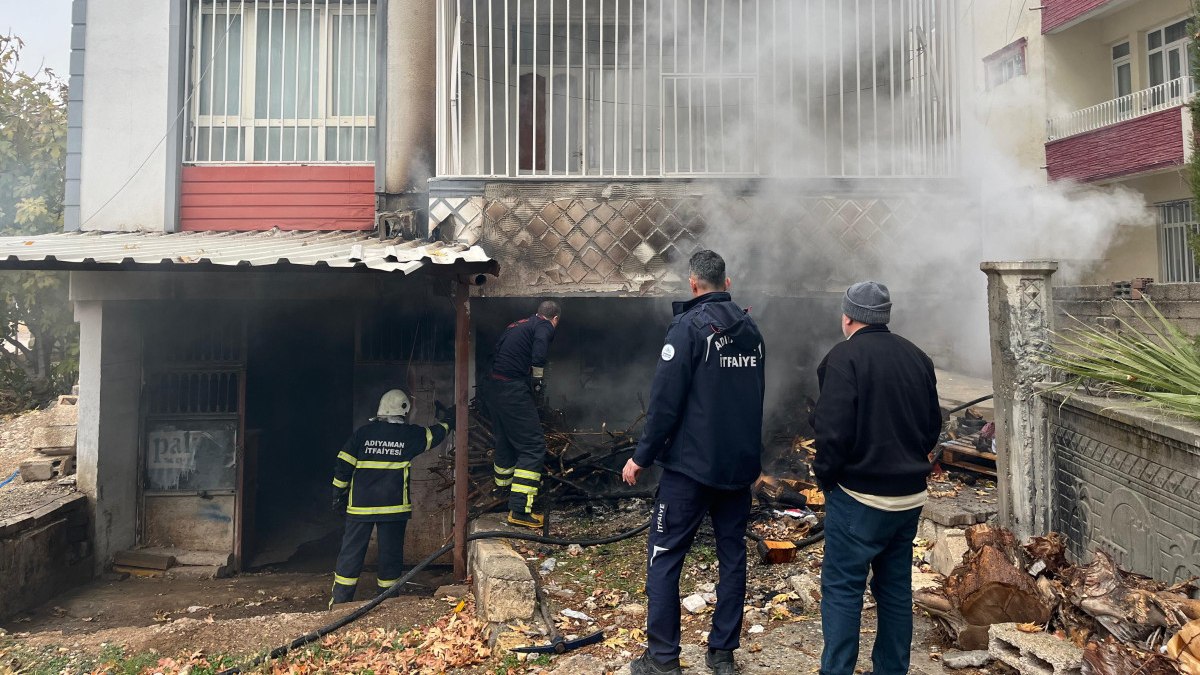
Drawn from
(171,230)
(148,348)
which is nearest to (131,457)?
(148,348)

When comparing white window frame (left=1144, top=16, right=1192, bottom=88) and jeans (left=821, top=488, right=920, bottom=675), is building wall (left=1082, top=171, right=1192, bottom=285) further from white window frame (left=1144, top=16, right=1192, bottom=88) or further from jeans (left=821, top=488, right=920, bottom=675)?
jeans (left=821, top=488, right=920, bottom=675)

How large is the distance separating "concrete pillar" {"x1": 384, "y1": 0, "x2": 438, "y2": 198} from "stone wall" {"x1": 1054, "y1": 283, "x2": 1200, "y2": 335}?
22.7ft

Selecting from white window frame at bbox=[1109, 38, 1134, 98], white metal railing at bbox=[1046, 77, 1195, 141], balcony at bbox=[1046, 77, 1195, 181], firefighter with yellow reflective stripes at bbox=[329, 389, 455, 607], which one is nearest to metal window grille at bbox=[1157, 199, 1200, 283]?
balcony at bbox=[1046, 77, 1195, 181]

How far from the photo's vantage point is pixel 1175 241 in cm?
1270

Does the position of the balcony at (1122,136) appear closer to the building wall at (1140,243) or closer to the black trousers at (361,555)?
the building wall at (1140,243)

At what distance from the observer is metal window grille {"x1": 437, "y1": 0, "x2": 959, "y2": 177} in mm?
6996

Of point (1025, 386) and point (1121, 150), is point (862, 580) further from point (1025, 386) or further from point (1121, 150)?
point (1121, 150)

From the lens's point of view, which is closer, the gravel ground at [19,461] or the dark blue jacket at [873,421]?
the dark blue jacket at [873,421]

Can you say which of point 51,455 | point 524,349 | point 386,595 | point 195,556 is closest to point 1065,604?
point 386,595

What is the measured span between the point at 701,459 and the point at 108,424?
22.8ft

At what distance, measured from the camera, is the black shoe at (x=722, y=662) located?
3486mm

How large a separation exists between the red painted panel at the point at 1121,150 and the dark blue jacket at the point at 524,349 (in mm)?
11692

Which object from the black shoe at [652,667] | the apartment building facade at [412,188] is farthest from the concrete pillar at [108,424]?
the black shoe at [652,667]

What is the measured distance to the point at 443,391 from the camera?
8.14 meters
